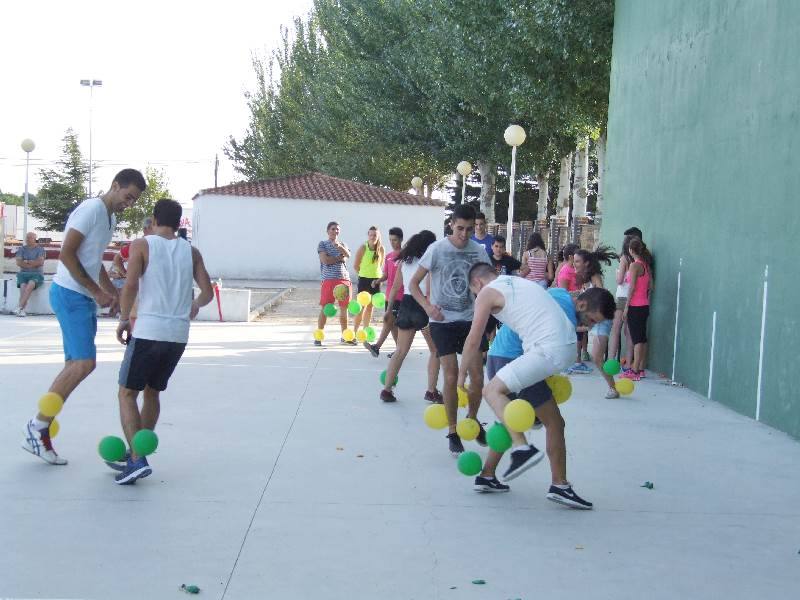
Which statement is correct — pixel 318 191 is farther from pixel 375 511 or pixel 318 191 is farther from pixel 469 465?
pixel 375 511

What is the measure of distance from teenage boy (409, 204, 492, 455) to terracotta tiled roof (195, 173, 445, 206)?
31.1 metres

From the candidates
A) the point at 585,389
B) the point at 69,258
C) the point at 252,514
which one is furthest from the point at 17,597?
the point at 585,389

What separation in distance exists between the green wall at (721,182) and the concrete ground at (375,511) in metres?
0.82

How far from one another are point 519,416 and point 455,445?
69.5 inches

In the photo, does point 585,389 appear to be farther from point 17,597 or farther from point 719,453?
point 17,597

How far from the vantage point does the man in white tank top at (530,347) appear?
5.52 meters

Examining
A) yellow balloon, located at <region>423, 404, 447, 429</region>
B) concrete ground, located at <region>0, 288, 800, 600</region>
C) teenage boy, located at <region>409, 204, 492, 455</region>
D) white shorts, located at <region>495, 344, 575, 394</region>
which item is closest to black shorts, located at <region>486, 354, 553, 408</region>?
white shorts, located at <region>495, 344, 575, 394</region>

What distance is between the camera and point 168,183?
8669cm

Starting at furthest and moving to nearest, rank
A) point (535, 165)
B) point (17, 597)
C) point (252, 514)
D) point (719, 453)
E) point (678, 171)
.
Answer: point (535, 165) < point (678, 171) < point (719, 453) < point (252, 514) < point (17, 597)

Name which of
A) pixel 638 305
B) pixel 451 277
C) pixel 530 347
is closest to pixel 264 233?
pixel 638 305

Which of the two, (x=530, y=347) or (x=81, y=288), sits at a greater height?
(x=81, y=288)

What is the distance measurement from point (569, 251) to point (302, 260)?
2593 centimetres

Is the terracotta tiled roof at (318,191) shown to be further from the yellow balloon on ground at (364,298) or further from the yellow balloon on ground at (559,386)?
the yellow balloon on ground at (559,386)

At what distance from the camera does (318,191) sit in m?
39.3
